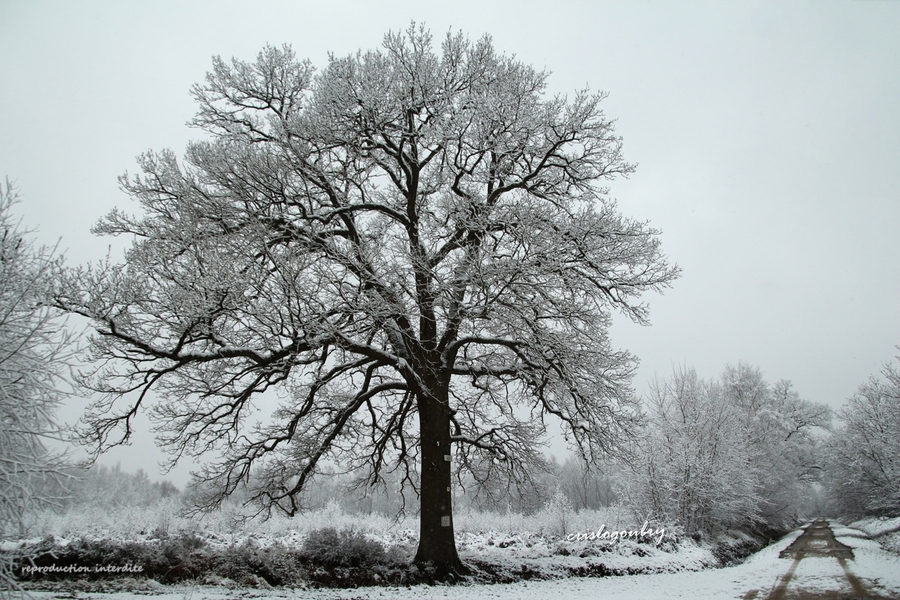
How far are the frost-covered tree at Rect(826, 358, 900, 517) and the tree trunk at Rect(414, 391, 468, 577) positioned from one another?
77.5 feet

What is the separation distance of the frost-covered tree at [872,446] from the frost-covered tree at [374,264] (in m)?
22.4

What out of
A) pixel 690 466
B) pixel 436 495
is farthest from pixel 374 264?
pixel 690 466

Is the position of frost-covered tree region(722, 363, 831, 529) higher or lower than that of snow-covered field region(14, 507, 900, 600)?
higher

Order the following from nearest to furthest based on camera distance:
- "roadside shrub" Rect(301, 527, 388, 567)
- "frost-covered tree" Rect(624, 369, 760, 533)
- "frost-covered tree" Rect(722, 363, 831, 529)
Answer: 1. "roadside shrub" Rect(301, 527, 388, 567)
2. "frost-covered tree" Rect(624, 369, 760, 533)
3. "frost-covered tree" Rect(722, 363, 831, 529)

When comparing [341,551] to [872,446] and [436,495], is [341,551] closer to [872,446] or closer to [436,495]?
[436,495]

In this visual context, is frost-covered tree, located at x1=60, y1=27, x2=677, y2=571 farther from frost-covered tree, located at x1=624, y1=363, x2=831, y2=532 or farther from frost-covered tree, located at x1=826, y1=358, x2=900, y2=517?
frost-covered tree, located at x1=826, y1=358, x2=900, y2=517

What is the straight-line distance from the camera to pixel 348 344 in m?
7.77

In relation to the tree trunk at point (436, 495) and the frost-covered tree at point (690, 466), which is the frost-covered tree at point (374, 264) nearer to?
the tree trunk at point (436, 495)

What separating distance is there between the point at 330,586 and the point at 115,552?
149 inches

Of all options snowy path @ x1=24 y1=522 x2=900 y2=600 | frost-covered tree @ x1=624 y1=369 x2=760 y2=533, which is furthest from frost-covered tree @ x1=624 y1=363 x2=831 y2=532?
snowy path @ x1=24 y1=522 x2=900 y2=600

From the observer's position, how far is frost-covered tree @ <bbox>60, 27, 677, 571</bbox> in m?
7.08

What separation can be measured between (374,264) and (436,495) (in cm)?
458

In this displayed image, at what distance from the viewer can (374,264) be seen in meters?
7.79

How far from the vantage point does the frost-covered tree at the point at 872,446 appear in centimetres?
2292
